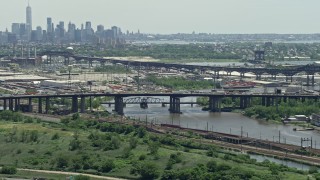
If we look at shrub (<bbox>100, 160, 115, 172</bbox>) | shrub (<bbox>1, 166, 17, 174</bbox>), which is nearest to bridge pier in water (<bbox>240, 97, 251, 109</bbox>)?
shrub (<bbox>100, 160, 115, 172</bbox>)

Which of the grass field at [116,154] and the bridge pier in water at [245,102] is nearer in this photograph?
the grass field at [116,154]

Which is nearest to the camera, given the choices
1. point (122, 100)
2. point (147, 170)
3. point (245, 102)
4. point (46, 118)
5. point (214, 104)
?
point (147, 170)

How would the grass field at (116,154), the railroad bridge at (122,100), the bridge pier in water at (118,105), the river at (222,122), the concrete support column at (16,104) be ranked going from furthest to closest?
the bridge pier in water at (118,105) → the railroad bridge at (122,100) → the concrete support column at (16,104) → the river at (222,122) → the grass field at (116,154)

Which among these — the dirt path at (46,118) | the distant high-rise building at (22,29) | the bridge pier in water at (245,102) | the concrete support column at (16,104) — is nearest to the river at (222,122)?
the bridge pier in water at (245,102)

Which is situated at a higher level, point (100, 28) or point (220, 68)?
point (100, 28)

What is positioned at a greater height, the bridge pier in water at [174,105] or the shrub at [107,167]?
the bridge pier in water at [174,105]

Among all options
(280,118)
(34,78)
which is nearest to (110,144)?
(280,118)

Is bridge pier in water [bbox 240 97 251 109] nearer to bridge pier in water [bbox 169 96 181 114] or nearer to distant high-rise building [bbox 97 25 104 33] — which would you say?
bridge pier in water [bbox 169 96 181 114]

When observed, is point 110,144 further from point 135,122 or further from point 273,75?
point 273,75

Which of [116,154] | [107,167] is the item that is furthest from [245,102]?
[107,167]

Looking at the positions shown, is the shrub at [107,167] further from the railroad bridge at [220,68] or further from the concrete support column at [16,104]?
the railroad bridge at [220,68]

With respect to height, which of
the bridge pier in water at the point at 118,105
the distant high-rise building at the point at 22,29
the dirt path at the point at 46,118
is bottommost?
the dirt path at the point at 46,118

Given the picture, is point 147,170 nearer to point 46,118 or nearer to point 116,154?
point 116,154
